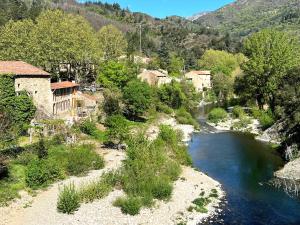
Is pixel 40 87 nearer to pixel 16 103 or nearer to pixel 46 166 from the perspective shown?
pixel 16 103

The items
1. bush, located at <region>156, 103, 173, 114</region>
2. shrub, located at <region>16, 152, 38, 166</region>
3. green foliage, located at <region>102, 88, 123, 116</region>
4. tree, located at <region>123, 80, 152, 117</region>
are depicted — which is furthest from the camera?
bush, located at <region>156, 103, 173, 114</region>

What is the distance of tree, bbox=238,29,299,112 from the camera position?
243 ft

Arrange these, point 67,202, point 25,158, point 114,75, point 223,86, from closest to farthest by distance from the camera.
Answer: point 67,202
point 25,158
point 114,75
point 223,86

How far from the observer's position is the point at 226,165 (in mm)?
45344

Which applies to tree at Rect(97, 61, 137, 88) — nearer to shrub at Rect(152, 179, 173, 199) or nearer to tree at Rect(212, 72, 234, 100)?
shrub at Rect(152, 179, 173, 199)

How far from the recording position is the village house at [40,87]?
4869cm

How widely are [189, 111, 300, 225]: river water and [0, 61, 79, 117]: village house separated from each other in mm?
17763

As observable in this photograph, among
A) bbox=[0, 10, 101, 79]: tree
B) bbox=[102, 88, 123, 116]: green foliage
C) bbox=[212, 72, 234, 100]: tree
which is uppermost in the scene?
bbox=[0, 10, 101, 79]: tree

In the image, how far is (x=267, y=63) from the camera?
75312 mm

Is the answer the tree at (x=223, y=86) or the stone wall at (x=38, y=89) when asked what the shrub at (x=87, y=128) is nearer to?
the stone wall at (x=38, y=89)

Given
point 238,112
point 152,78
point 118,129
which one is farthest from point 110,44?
point 118,129

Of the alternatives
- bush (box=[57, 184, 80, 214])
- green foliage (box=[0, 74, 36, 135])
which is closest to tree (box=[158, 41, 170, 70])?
green foliage (box=[0, 74, 36, 135])

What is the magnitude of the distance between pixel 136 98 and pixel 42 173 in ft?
97.3

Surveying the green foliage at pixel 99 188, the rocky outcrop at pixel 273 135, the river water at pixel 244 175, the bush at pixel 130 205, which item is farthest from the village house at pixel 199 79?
the bush at pixel 130 205
